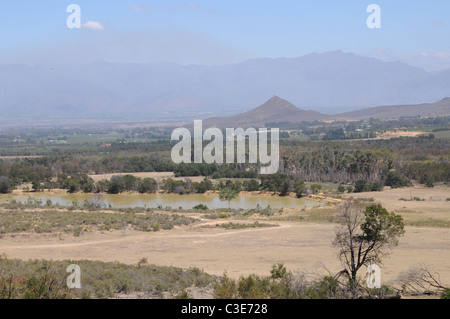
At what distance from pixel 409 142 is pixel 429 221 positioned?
77.2 meters

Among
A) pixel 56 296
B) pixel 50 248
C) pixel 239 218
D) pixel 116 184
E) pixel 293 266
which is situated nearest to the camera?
pixel 56 296

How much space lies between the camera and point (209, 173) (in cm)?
7431

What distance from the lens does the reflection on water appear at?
48750mm

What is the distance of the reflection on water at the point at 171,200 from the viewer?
48.8 metres

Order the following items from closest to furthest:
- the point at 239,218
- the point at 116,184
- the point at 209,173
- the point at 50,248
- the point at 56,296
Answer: the point at 56,296, the point at 50,248, the point at 239,218, the point at 116,184, the point at 209,173

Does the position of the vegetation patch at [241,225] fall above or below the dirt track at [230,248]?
below

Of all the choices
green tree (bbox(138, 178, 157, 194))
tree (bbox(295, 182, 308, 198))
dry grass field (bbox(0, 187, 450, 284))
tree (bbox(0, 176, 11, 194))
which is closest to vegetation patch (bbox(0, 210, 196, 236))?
dry grass field (bbox(0, 187, 450, 284))

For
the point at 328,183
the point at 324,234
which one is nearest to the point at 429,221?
the point at 324,234

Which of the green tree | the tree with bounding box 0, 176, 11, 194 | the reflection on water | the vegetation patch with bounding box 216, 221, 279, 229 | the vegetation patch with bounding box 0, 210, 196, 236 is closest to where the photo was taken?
the vegetation patch with bounding box 0, 210, 196, 236

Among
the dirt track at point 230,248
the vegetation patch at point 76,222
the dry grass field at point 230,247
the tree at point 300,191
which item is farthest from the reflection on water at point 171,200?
the dirt track at point 230,248

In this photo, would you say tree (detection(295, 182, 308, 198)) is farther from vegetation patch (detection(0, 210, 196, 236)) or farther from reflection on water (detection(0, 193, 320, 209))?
vegetation patch (detection(0, 210, 196, 236))

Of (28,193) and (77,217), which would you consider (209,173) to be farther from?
(77,217)

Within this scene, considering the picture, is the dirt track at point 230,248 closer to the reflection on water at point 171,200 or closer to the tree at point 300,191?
the reflection on water at point 171,200

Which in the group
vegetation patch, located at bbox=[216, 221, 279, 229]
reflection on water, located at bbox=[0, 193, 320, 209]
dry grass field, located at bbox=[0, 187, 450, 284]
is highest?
dry grass field, located at bbox=[0, 187, 450, 284]
